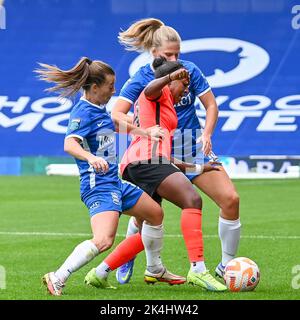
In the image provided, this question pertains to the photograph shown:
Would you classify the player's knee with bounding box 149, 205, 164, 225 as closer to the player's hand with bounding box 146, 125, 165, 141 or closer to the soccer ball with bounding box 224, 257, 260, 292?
the player's hand with bounding box 146, 125, 165, 141

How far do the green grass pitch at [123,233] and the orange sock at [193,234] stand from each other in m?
0.29

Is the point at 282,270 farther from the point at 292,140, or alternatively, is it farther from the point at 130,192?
the point at 292,140

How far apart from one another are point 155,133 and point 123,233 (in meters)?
5.36

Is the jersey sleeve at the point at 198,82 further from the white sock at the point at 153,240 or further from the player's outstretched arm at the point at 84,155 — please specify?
the player's outstretched arm at the point at 84,155

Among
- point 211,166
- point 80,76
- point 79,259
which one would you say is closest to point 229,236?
point 211,166

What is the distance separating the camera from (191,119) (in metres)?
8.61

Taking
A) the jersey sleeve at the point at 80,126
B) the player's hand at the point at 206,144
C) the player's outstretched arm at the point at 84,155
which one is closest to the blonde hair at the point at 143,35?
the player's hand at the point at 206,144

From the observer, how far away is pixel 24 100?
927 inches

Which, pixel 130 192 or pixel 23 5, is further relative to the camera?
pixel 23 5

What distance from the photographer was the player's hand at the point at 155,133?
25.9 ft

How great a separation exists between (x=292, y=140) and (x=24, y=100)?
20.2 ft

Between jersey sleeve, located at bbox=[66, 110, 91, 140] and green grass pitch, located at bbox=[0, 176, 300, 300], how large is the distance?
118 centimetres
